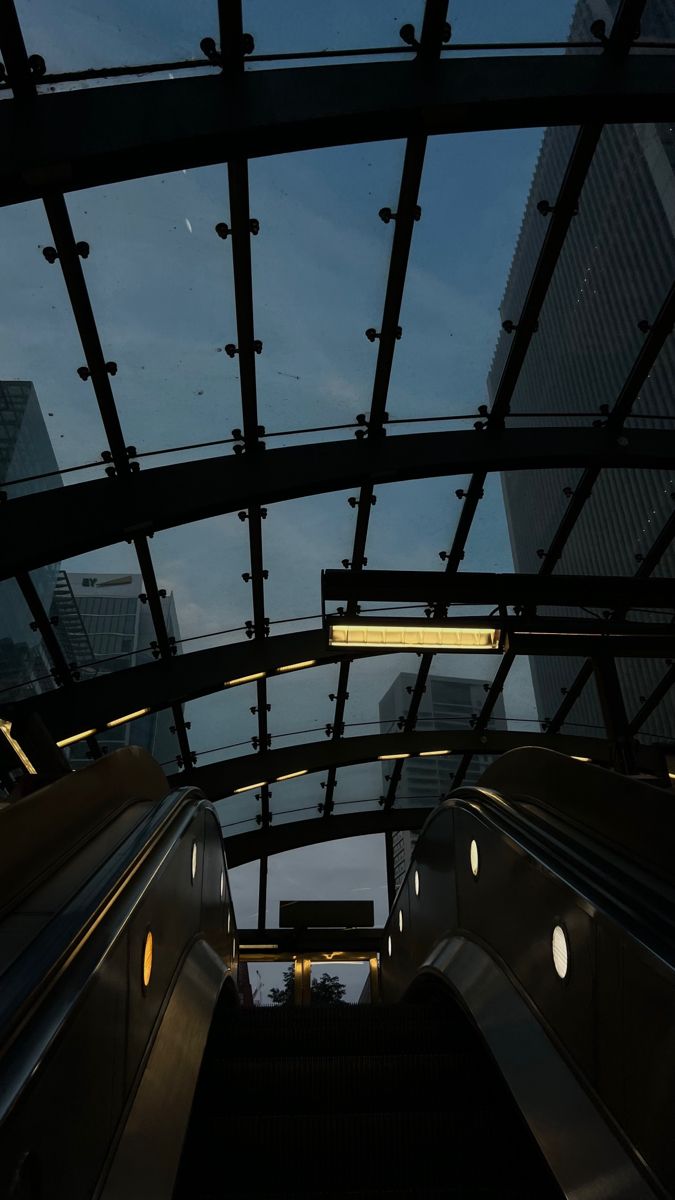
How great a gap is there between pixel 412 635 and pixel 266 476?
318 centimetres

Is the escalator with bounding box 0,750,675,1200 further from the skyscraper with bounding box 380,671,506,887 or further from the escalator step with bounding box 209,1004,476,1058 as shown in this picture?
the skyscraper with bounding box 380,671,506,887

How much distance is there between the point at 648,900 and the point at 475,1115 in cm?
159

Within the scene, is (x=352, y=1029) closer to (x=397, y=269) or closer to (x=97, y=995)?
(x=97, y=995)

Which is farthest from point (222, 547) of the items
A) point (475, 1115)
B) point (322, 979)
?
point (322, 979)

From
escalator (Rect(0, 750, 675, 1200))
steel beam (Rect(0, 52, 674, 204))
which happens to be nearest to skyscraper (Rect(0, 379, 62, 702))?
steel beam (Rect(0, 52, 674, 204))

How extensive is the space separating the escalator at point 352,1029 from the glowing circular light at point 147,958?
3 cm

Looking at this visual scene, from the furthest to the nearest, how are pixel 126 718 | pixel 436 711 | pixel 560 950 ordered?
pixel 436 711
pixel 126 718
pixel 560 950

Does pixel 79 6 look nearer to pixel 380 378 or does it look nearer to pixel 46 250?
pixel 46 250

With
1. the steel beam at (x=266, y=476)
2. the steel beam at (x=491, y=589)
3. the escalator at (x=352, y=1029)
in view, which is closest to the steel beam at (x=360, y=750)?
the steel beam at (x=266, y=476)

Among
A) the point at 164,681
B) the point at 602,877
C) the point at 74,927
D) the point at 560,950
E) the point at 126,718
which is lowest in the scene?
the point at 74,927

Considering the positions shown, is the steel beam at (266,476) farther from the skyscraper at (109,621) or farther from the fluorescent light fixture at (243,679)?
the fluorescent light fixture at (243,679)

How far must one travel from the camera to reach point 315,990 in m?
22.4

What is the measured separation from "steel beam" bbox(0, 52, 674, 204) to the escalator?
4620 millimetres

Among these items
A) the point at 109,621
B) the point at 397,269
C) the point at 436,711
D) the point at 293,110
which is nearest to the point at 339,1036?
the point at 293,110
